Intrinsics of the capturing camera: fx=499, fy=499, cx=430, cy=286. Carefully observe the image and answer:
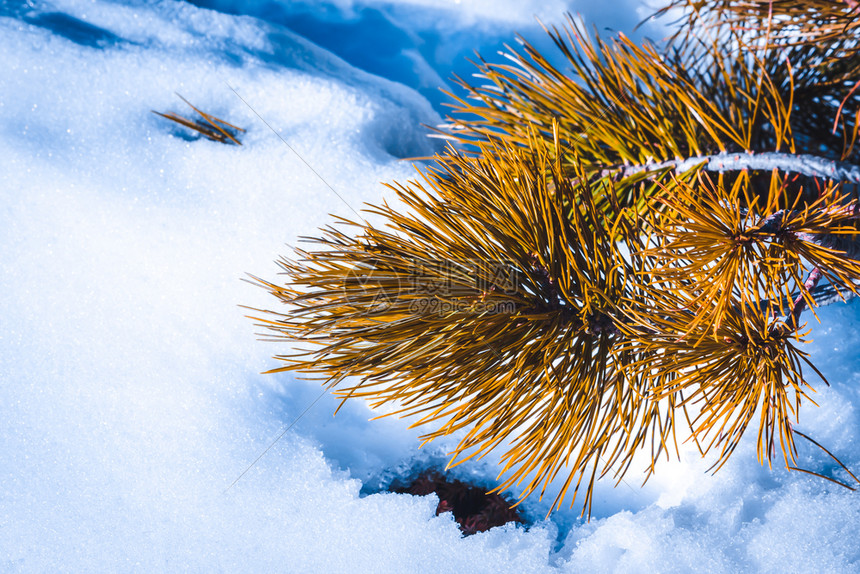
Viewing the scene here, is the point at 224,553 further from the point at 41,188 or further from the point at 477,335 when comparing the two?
the point at 41,188

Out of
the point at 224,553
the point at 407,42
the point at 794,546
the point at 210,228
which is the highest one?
the point at 407,42

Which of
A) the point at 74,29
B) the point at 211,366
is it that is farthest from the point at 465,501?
the point at 74,29

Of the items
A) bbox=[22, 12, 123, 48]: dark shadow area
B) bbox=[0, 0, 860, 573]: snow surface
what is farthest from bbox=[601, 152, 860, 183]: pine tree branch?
bbox=[22, 12, 123, 48]: dark shadow area

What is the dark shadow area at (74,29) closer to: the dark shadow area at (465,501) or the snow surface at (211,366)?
the snow surface at (211,366)

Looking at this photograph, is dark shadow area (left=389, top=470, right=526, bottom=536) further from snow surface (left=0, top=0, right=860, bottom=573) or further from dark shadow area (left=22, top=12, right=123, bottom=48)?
dark shadow area (left=22, top=12, right=123, bottom=48)

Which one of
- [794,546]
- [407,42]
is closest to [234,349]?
[794,546]
